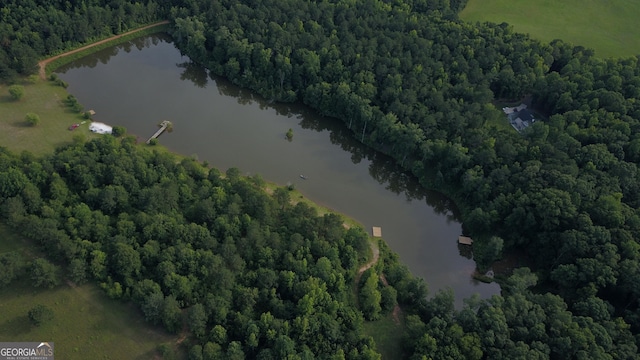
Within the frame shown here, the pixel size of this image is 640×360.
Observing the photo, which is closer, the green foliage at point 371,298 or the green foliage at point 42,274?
the green foliage at point 42,274

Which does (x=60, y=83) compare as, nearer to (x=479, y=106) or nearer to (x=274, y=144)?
(x=274, y=144)

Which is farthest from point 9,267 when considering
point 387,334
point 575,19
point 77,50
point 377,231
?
point 575,19

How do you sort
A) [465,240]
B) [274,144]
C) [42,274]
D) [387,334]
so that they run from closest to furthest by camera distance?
[42,274], [387,334], [465,240], [274,144]

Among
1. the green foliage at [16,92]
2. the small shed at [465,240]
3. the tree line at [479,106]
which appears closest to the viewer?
the tree line at [479,106]

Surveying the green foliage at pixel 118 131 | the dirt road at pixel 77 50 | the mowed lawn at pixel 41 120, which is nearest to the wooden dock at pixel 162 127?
the green foliage at pixel 118 131

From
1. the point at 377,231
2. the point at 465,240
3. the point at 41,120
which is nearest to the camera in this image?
the point at 377,231

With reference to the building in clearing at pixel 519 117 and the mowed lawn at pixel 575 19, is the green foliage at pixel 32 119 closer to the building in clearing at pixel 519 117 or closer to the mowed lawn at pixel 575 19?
the building in clearing at pixel 519 117
